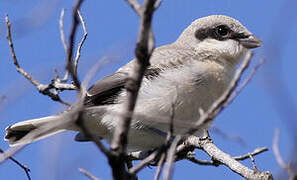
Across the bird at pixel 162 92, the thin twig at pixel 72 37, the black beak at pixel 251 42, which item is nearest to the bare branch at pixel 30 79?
the bird at pixel 162 92

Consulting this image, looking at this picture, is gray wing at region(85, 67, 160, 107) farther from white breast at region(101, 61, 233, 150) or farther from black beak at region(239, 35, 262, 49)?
black beak at region(239, 35, 262, 49)

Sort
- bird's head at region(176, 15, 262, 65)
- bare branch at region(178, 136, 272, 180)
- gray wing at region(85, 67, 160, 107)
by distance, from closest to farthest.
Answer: bare branch at region(178, 136, 272, 180) < gray wing at region(85, 67, 160, 107) < bird's head at region(176, 15, 262, 65)

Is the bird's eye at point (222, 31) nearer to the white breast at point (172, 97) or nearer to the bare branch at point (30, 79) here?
the white breast at point (172, 97)

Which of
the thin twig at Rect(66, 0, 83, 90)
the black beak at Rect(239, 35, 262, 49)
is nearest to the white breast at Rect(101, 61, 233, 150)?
the black beak at Rect(239, 35, 262, 49)

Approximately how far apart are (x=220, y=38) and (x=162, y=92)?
112 centimetres

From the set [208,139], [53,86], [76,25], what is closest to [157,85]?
[208,139]

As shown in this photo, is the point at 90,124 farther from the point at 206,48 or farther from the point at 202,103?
the point at 206,48

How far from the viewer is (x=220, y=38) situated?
5172 mm

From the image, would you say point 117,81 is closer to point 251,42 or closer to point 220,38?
point 220,38

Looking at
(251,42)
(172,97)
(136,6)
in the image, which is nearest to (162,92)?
(172,97)

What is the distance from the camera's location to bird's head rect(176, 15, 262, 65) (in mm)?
4977

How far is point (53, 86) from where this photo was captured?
12.0 feet

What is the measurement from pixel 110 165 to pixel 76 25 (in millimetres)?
691

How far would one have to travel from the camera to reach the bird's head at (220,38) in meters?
4.98
